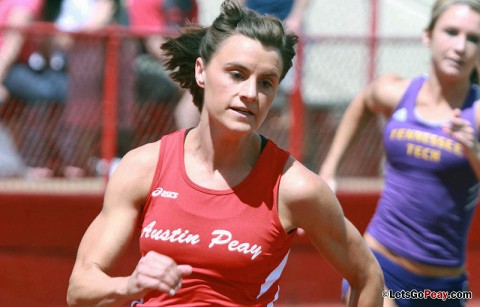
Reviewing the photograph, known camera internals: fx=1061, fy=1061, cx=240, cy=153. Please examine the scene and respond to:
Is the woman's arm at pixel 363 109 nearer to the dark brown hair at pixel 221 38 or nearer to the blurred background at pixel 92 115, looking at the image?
the dark brown hair at pixel 221 38

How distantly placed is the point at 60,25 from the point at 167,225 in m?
4.21

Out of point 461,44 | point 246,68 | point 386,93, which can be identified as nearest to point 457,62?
point 461,44

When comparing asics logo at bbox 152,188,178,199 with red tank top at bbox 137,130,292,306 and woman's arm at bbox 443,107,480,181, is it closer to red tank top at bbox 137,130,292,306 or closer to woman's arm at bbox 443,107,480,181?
red tank top at bbox 137,130,292,306

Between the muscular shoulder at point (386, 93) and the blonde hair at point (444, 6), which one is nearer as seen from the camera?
the blonde hair at point (444, 6)

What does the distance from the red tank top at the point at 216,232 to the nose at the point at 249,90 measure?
302mm

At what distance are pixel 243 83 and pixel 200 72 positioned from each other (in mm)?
362

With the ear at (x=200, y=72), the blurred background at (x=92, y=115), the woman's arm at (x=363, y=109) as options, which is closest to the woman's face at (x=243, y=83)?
the ear at (x=200, y=72)

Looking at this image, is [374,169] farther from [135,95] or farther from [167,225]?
[167,225]

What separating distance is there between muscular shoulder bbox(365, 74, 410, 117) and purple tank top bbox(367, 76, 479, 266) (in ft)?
0.50

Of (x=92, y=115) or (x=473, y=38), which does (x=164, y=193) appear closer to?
(x=473, y=38)

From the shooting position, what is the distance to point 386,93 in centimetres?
580

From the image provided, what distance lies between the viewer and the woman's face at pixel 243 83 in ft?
12.4

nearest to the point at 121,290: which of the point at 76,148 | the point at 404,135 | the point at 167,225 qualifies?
the point at 167,225

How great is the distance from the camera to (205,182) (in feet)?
12.9
